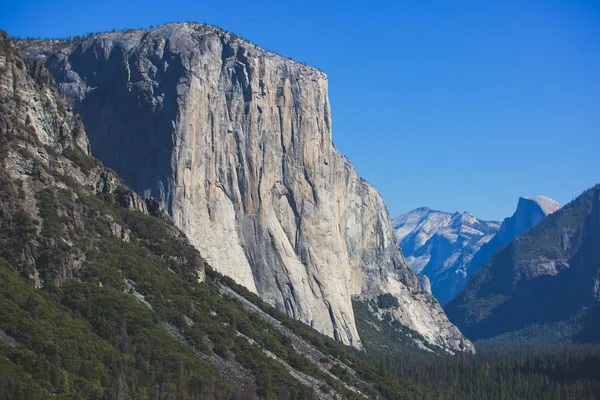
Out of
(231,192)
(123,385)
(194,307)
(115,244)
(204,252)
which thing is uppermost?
(231,192)

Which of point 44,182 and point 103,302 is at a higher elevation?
point 44,182

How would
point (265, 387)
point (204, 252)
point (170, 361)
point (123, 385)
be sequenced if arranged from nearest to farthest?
1. point (123, 385)
2. point (170, 361)
3. point (265, 387)
4. point (204, 252)

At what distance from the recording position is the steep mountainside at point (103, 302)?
86.9 metres

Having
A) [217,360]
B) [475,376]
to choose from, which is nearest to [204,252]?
[475,376]

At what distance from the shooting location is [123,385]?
87.1 metres

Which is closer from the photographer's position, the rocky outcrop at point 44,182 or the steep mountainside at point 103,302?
the steep mountainside at point 103,302

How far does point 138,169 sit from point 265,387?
8557 cm

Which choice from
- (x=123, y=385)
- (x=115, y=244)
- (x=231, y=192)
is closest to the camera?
(x=123, y=385)

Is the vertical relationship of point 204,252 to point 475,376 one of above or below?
above

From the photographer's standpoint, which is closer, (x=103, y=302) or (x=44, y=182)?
(x=103, y=302)

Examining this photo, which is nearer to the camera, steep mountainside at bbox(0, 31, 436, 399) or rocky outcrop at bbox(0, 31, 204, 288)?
steep mountainside at bbox(0, 31, 436, 399)

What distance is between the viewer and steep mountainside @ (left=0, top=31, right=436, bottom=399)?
285 feet

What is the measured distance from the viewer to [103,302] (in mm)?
101312

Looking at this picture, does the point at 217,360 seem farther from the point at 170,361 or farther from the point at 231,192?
the point at 231,192
